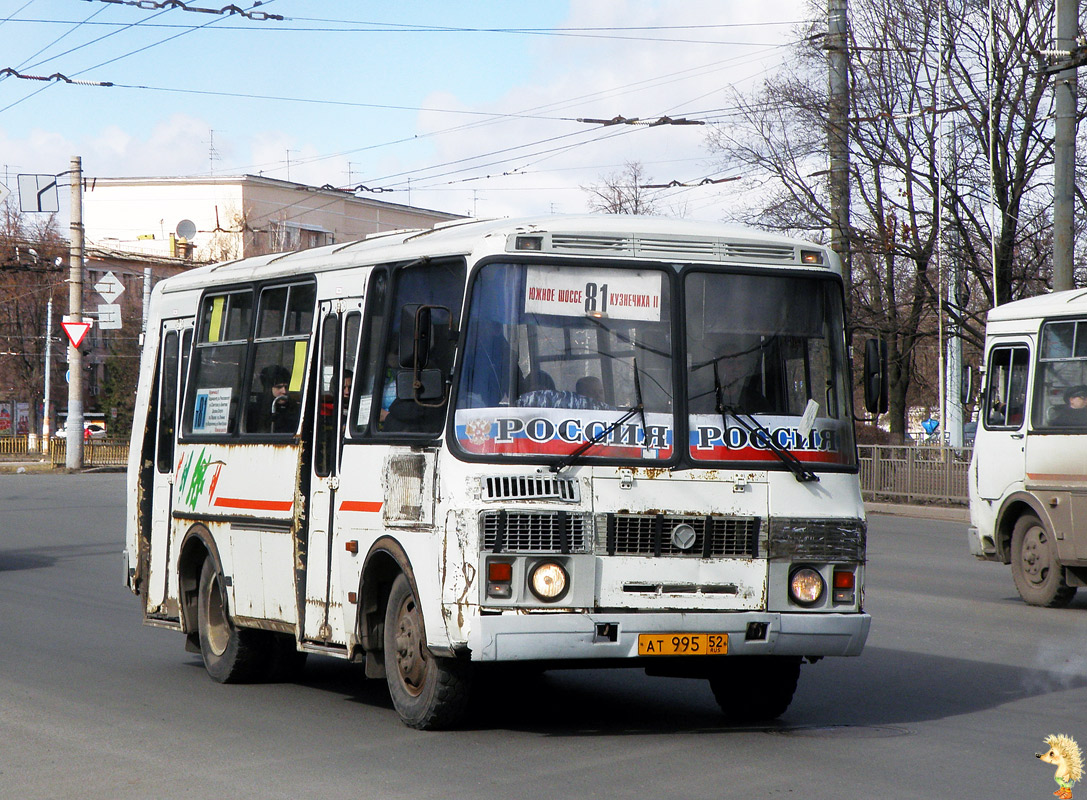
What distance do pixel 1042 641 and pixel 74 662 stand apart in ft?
24.5

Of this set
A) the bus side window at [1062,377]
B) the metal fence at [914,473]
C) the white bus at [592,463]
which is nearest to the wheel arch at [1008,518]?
the bus side window at [1062,377]

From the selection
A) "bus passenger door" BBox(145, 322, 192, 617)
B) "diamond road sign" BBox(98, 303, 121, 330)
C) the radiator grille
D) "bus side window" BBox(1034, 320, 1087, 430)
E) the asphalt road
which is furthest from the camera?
"diamond road sign" BBox(98, 303, 121, 330)

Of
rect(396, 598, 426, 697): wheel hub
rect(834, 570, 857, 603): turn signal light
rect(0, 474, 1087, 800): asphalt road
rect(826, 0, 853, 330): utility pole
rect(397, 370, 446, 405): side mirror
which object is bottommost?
rect(0, 474, 1087, 800): asphalt road

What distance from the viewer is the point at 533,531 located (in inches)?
299

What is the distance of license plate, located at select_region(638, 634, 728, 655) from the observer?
768 cm

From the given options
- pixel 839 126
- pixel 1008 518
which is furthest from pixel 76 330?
pixel 1008 518

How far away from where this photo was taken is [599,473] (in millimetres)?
7734

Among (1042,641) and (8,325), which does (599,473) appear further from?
(8,325)

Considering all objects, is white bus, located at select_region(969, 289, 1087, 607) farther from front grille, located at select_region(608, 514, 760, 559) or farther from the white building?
the white building

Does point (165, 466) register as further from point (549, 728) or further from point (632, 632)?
point (632, 632)

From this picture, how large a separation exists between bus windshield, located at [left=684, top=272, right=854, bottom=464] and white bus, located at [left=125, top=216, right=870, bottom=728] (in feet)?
0.04

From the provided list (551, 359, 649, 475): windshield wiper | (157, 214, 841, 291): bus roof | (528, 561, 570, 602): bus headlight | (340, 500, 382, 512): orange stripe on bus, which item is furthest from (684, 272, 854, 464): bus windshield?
(340, 500, 382, 512): orange stripe on bus

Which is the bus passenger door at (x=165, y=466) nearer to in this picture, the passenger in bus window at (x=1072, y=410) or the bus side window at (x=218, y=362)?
the bus side window at (x=218, y=362)

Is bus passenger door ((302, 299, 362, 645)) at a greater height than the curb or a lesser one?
greater
